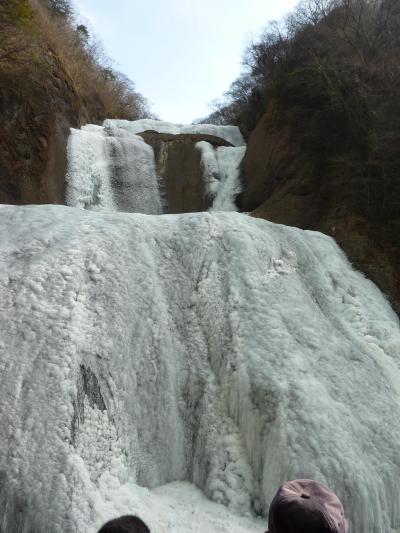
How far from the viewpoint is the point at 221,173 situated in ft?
43.0

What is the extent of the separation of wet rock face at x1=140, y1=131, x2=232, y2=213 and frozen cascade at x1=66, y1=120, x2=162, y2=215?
30 centimetres

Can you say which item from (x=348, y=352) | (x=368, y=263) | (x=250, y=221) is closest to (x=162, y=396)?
(x=348, y=352)

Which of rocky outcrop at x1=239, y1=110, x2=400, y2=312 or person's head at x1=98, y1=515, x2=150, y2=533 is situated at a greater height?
rocky outcrop at x1=239, y1=110, x2=400, y2=312

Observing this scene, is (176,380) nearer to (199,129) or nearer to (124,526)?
(124,526)

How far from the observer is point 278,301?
5605 mm

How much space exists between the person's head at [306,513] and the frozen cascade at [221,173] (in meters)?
10.6

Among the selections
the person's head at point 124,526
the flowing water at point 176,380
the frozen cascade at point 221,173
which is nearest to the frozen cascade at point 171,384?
the flowing water at point 176,380

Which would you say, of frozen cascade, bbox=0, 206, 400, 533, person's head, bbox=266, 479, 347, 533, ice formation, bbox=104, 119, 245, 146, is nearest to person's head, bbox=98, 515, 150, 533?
person's head, bbox=266, 479, 347, 533

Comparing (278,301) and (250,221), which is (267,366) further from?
(250,221)

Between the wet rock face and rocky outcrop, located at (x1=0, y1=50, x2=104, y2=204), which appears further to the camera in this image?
the wet rock face

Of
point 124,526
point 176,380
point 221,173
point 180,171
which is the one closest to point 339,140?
point 221,173

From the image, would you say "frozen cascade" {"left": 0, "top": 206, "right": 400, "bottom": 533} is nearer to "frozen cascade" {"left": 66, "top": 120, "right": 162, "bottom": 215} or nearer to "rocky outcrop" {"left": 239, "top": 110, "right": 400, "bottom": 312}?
"rocky outcrop" {"left": 239, "top": 110, "right": 400, "bottom": 312}

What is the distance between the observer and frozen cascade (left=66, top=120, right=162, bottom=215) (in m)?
11.1

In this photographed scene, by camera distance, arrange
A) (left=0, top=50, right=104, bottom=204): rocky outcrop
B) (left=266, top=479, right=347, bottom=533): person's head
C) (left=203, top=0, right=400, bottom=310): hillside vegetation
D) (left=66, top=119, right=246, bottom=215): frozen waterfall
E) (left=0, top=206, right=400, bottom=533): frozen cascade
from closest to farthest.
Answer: (left=266, top=479, right=347, bottom=533): person's head → (left=0, top=206, right=400, bottom=533): frozen cascade → (left=203, top=0, right=400, bottom=310): hillside vegetation → (left=0, top=50, right=104, bottom=204): rocky outcrop → (left=66, top=119, right=246, bottom=215): frozen waterfall
